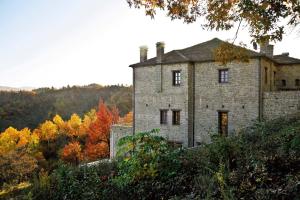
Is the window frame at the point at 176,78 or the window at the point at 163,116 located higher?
the window frame at the point at 176,78

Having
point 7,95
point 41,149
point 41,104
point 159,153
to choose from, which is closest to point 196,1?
point 159,153

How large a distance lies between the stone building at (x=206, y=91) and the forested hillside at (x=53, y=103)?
4986 cm

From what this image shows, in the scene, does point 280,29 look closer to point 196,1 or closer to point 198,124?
point 196,1

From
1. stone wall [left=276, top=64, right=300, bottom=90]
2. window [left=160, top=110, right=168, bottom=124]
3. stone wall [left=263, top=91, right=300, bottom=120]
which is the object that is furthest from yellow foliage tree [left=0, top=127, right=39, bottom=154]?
stone wall [left=263, top=91, right=300, bottom=120]

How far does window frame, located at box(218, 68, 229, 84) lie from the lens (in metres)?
20.1

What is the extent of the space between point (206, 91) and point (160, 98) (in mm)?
3777

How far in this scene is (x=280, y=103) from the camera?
18266 millimetres

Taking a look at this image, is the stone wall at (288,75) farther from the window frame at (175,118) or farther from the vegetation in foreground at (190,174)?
the vegetation in foreground at (190,174)

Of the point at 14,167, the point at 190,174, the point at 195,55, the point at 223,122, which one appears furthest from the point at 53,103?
the point at 190,174

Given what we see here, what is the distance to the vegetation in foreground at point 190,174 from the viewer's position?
524 centimetres

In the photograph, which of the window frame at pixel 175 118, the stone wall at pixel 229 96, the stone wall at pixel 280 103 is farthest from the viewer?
the window frame at pixel 175 118

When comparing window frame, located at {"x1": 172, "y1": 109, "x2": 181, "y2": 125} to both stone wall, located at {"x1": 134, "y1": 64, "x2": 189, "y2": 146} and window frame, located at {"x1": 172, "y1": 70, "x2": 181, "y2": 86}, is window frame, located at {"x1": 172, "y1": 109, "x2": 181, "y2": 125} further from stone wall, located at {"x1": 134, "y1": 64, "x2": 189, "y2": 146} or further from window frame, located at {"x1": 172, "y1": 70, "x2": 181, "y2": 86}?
window frame, located at {"x1": 172, "y1": 70, "x2": 181, "y2": 86}

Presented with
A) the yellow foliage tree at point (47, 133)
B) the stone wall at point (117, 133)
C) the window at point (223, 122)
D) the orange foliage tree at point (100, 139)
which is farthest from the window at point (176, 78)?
the yellow foliage tree at point (47, 133)

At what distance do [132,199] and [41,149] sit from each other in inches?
1694
